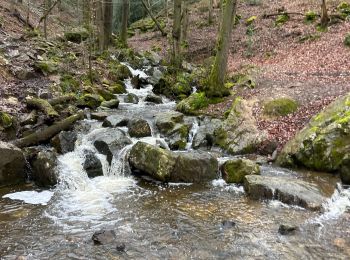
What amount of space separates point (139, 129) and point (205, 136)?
7.19 ft

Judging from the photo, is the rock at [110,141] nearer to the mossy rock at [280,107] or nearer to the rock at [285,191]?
the rock at [285,191]

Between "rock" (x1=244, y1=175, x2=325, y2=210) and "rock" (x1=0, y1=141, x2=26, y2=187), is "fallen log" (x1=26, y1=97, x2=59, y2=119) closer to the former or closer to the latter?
"rock" (x1=0, y1=141, x2=26, y2=187)

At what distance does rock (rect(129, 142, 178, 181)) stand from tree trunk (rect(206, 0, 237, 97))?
6146 mm

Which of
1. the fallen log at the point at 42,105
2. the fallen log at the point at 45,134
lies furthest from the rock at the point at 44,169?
the fallen log at the point at 42,105

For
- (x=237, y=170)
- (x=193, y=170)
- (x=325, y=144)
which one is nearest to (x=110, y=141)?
(x=193, y=170)

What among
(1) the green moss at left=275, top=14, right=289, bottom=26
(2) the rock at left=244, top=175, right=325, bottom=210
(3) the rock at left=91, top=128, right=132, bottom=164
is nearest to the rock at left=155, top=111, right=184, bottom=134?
(3) the rock at left=91, top=128, right=132, bottom=164

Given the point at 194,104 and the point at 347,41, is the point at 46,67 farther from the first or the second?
the point at 347,41

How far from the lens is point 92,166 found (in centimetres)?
1029

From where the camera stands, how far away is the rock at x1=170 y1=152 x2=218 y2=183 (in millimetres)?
9680

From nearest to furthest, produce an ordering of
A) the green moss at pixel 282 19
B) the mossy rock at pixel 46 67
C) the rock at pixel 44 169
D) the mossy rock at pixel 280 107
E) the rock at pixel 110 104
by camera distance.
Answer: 1. the rock at pixel 44 169
2. the mossy rock at pixel 280 107
3. the rock at pixel 110 104
4. the mossy rock at pixel 46 67
5. the green moss at pixel 282 19

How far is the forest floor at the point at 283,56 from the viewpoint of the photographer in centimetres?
1284

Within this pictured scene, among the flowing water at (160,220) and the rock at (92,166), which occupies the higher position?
the rock at (92,166)

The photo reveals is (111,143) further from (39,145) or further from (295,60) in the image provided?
(295,60)

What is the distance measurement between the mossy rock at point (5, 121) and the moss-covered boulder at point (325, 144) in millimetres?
7953
